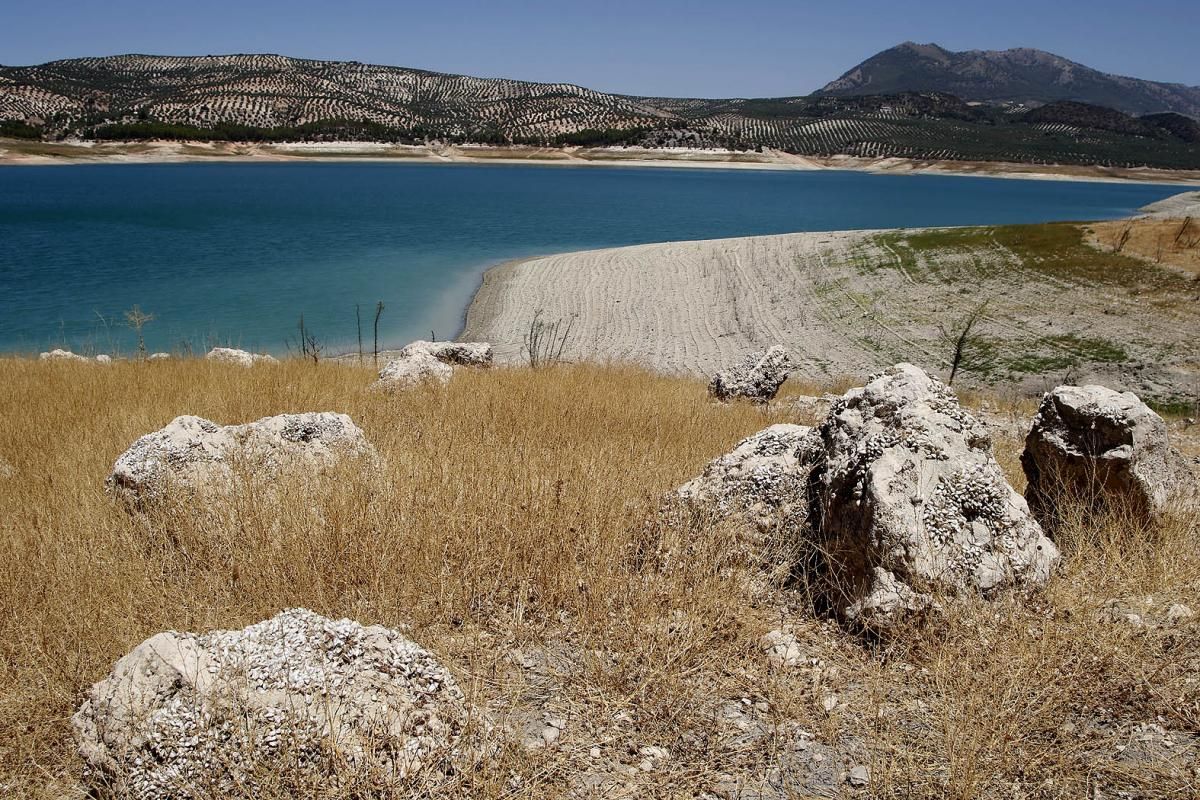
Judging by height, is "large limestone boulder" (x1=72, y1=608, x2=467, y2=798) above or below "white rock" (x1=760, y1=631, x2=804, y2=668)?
above

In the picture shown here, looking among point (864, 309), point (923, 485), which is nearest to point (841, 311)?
point (864, 309)

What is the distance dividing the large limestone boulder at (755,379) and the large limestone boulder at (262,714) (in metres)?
7.40

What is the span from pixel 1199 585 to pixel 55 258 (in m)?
39.0

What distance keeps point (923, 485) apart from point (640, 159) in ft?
433

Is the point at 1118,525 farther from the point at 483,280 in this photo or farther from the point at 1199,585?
the point at 483,280

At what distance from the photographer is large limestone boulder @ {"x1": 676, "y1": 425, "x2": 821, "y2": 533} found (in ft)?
13.3

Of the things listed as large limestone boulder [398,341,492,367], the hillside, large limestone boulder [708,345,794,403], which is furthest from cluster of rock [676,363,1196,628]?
the hillside

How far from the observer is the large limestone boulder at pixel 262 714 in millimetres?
2135

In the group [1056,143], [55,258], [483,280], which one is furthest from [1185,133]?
[55,258]

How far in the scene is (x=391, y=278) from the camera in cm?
3083

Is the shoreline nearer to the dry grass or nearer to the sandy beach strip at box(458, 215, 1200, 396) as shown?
the sandy beach strip at box(458, 215, 1200, 396)

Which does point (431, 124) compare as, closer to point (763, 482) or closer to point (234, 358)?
point (234, 358)

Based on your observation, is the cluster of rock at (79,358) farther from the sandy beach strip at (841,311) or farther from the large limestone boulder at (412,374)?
the sandy beach strip at (841,311)

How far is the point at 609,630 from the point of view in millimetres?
3137
